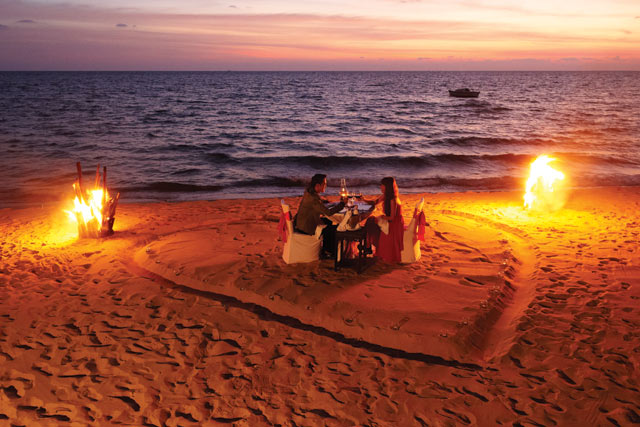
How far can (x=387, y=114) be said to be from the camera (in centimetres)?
3994

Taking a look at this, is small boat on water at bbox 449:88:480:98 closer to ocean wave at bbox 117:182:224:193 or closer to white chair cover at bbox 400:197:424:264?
ocean wave at bbox 117:182:224:193

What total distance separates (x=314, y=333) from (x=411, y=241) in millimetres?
2598

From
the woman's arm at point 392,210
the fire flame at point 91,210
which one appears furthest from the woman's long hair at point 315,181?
the fire flame at point 91,210

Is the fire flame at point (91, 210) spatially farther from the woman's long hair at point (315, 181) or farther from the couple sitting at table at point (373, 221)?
the woman's long hair at point (315, 181)

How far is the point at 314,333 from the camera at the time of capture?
5465 mm

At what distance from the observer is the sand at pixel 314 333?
13.7ft

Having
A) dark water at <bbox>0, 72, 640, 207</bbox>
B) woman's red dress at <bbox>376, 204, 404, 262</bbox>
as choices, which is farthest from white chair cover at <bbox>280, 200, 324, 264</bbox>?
→ dark water at <bbox>0, 72, 640, 207</bbox>

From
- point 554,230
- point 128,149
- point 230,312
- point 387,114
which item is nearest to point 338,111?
point 387,114

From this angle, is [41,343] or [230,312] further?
[230,312]

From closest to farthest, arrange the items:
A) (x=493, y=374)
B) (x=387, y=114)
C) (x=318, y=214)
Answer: (x=493, y=374), (x=318, y=214), (x=387, y=114)

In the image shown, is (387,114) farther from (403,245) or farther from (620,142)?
(403,245)

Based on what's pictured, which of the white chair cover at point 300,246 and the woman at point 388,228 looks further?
the white chair cover at point 300,246

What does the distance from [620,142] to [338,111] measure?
2355cm

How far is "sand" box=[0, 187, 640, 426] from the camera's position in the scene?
13.7ft
